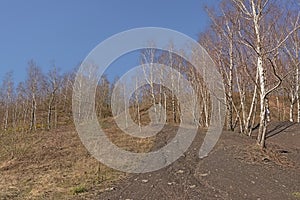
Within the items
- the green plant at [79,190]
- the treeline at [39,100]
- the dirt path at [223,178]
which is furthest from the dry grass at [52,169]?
the treeline at [39,100]

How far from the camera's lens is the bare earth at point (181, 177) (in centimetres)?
888

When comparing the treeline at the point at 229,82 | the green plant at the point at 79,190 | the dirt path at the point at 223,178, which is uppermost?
the treeline at the point at 229,82

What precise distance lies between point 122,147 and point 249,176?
8940 mm

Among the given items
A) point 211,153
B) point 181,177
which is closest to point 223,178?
point 181,177

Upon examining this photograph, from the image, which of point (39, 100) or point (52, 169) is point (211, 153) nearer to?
point (52, 169)

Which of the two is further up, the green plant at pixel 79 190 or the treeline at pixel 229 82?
the treeline at pixel 229 82

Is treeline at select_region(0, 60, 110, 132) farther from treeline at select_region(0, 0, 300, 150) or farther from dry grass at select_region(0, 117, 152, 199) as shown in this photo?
dry grass at select_region(0, 117, 152, 199)

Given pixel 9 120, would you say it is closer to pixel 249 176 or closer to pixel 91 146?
pixel 91 146

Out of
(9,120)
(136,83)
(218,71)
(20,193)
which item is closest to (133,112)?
(136,83)

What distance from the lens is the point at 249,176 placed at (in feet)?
33.1

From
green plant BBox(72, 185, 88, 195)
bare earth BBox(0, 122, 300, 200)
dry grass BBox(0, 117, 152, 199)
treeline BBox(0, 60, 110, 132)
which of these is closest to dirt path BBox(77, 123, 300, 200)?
bare earth BBox(0, 122, 300, 200)

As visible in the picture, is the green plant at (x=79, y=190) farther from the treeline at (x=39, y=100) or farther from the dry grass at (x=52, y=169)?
the treeline at (x=39, y=100)

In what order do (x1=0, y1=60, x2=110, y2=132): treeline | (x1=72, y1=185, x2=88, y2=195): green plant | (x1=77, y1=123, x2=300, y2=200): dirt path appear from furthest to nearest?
(x1=0, y1=60, x2=110, y2=132): treeline < (x1=72, y1=185, x2=88, y2=195): green plant < (x1=77, y1=123, x2=300, y2=200): dirt path

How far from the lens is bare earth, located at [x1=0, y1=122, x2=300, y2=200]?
888cm
